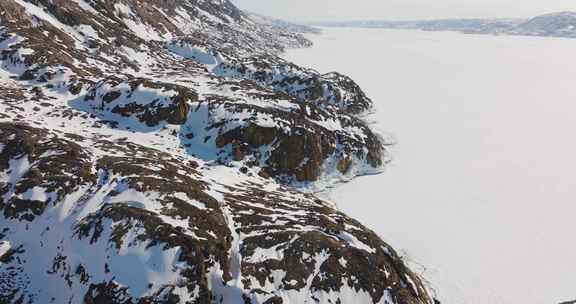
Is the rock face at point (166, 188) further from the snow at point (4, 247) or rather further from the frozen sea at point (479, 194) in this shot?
the frozen sea at point (479, 194)

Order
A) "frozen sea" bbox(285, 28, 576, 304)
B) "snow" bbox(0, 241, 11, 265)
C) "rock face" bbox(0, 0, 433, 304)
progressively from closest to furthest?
"rock face" bbox(0, 0, 433, 304) → "snow" bbox(0, 241, 11, 265) → "frozen sea" bbox(285, 28, 576, 304)

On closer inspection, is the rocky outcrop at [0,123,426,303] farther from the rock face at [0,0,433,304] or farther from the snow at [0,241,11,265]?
the snow at [0,241,11,265]

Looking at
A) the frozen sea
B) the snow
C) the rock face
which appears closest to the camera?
the rock face

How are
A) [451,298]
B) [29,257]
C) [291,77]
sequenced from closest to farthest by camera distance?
[29,257] < [451,298] < [291,77]

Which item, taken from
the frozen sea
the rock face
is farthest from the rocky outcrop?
the frozen sea

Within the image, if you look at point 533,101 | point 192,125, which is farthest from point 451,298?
point 533,101

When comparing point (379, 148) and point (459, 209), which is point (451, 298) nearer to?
point (459, 209)
